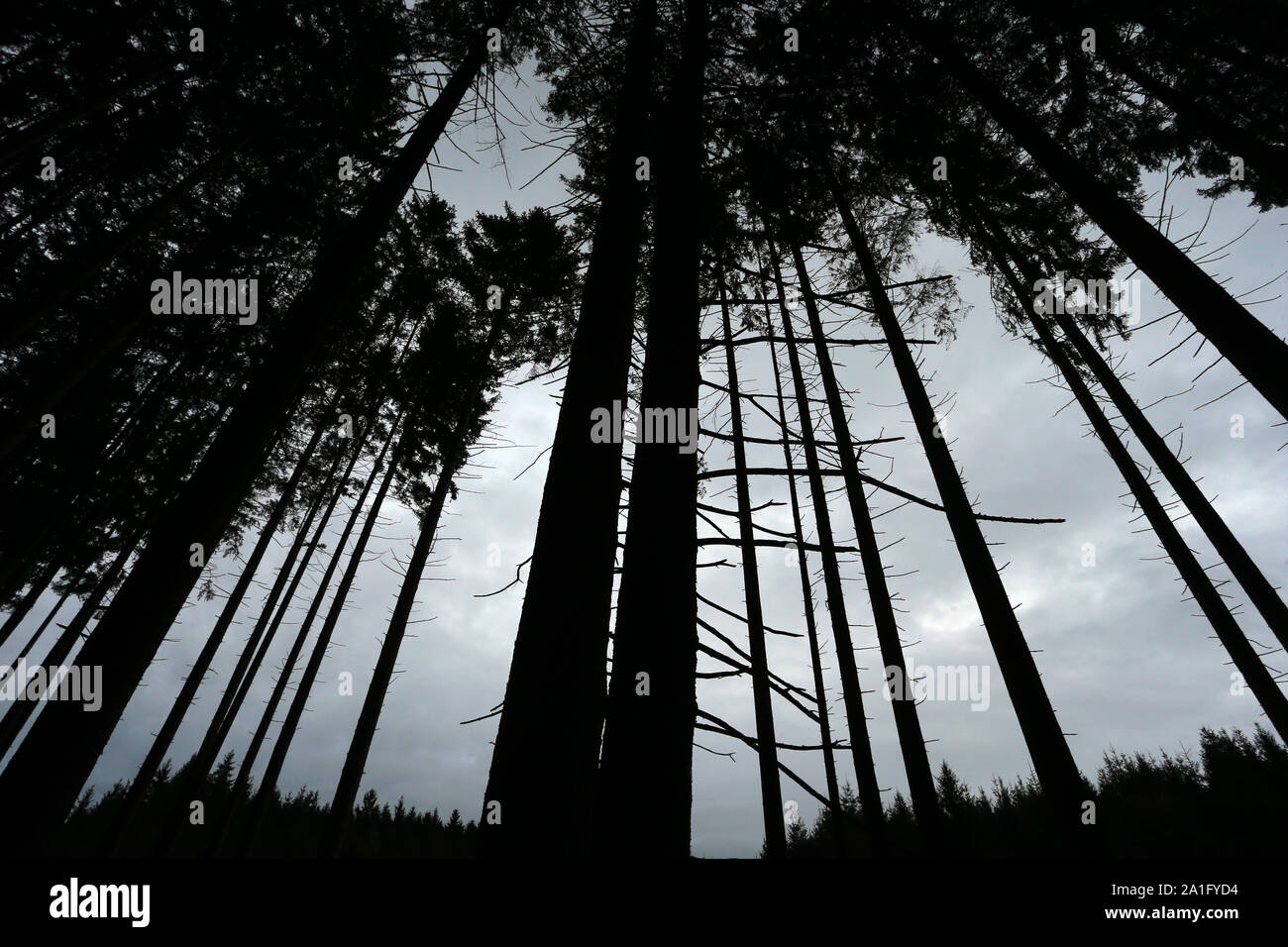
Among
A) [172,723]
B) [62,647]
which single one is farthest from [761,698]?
[62,647]

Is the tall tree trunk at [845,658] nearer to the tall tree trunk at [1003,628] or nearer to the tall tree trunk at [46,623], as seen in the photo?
the tall tree trunk at [1003,628]

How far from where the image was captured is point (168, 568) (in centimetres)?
294

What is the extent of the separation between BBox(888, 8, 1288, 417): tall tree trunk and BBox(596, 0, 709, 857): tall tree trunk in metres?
3.39

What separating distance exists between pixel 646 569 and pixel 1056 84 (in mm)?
10197

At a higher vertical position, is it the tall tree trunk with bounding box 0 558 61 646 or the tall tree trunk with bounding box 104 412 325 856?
the tall tree trunk with bounding box 0 558 61 646

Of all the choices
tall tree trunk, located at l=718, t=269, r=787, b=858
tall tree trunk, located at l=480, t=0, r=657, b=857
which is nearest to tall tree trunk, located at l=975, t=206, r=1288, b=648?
tall tree trunk, located at l=718, t=269, r=787, b=858

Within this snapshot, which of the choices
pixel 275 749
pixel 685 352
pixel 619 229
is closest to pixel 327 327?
pixel 619 229

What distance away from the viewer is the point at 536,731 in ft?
4.66

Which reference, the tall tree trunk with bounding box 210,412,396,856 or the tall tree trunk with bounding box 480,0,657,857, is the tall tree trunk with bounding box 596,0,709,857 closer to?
the tall tree trunk with bounding box 480,0,657,857

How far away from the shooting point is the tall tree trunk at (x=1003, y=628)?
3.91m

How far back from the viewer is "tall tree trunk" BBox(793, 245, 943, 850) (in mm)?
4668

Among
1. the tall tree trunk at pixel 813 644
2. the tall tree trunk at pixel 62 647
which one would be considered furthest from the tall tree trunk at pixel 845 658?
the tall tree trunk at pixel 62 647

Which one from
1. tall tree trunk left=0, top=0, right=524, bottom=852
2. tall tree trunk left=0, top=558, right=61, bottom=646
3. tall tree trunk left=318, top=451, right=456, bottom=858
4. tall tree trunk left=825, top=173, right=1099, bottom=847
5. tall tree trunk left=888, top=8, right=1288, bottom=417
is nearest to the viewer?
tall tree trunk left=0, top=0, right=524, bottom=852
